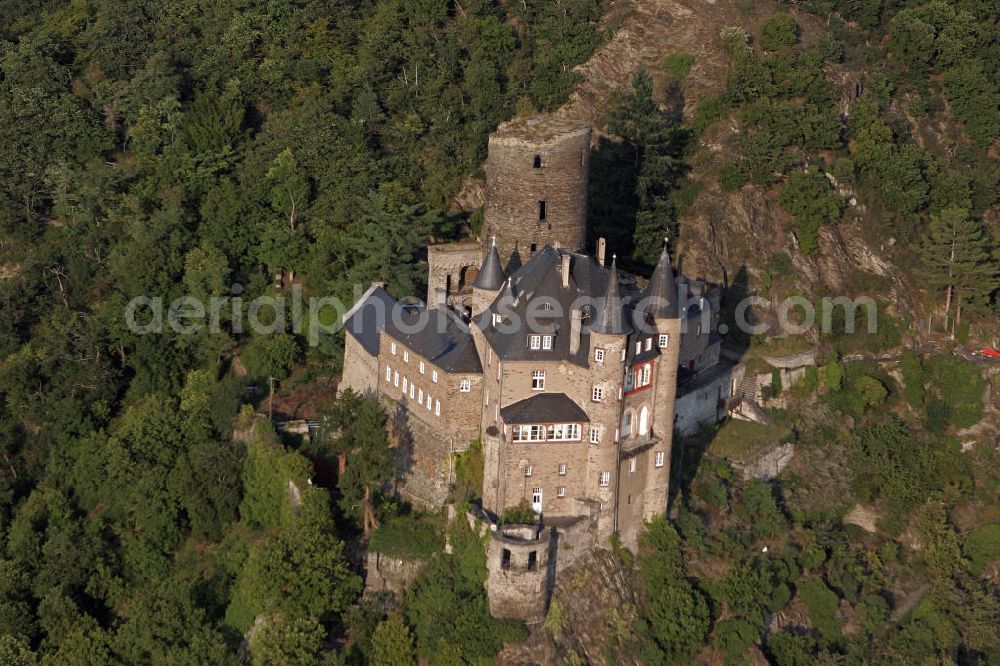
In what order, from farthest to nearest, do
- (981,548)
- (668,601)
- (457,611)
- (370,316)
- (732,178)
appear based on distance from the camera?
(732,178) < (981,548) < (370,316) < (668,601) < (457,611)

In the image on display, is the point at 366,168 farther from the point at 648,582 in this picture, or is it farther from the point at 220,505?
the point at 648,582

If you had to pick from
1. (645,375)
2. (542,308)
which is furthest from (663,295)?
(542,308)

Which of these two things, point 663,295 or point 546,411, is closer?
point 546,411

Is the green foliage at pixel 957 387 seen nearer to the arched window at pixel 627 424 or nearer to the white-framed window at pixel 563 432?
the arched window at pixel 627 424

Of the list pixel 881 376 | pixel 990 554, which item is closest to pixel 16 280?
pixel 881 376

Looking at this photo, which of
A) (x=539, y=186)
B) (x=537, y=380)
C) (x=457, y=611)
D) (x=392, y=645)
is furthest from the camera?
(x=539, y=186)

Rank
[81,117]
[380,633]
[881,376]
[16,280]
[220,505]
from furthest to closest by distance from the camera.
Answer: [81,117], [16,280], [881,376], [220,505], [380,633]

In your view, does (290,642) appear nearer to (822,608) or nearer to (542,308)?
(542,308)
